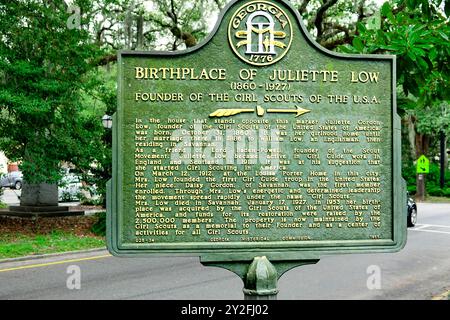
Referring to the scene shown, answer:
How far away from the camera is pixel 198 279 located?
1033 cm

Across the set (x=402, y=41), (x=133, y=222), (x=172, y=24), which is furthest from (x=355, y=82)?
(x=172, y=24)

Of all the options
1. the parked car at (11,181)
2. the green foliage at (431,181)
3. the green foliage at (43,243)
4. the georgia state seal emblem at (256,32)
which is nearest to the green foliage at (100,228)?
the green foliage at (43,243)

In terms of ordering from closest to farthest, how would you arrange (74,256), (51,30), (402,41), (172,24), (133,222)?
1. (133,222)
2. (402,41)
3. (74,256)
4. (51,30)
5. (172,24)

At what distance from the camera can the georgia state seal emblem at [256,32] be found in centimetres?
520

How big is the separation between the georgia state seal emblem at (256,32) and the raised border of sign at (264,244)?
0.13 meters

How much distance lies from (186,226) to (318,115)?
1.62 metres

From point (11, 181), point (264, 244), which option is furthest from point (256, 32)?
point (11, 181)

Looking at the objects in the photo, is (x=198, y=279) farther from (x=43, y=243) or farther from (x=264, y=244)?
(x=43, y=243)

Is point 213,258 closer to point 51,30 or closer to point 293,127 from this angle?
point 293,127

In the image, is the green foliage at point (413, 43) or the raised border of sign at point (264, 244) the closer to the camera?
the raised border of sign at point (264, 244)

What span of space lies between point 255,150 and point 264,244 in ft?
2.86

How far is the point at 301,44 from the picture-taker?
532cm

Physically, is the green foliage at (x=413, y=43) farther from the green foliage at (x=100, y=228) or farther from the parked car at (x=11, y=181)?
the parked car at (x=11, y=181)

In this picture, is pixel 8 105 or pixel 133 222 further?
pixel 8 105
